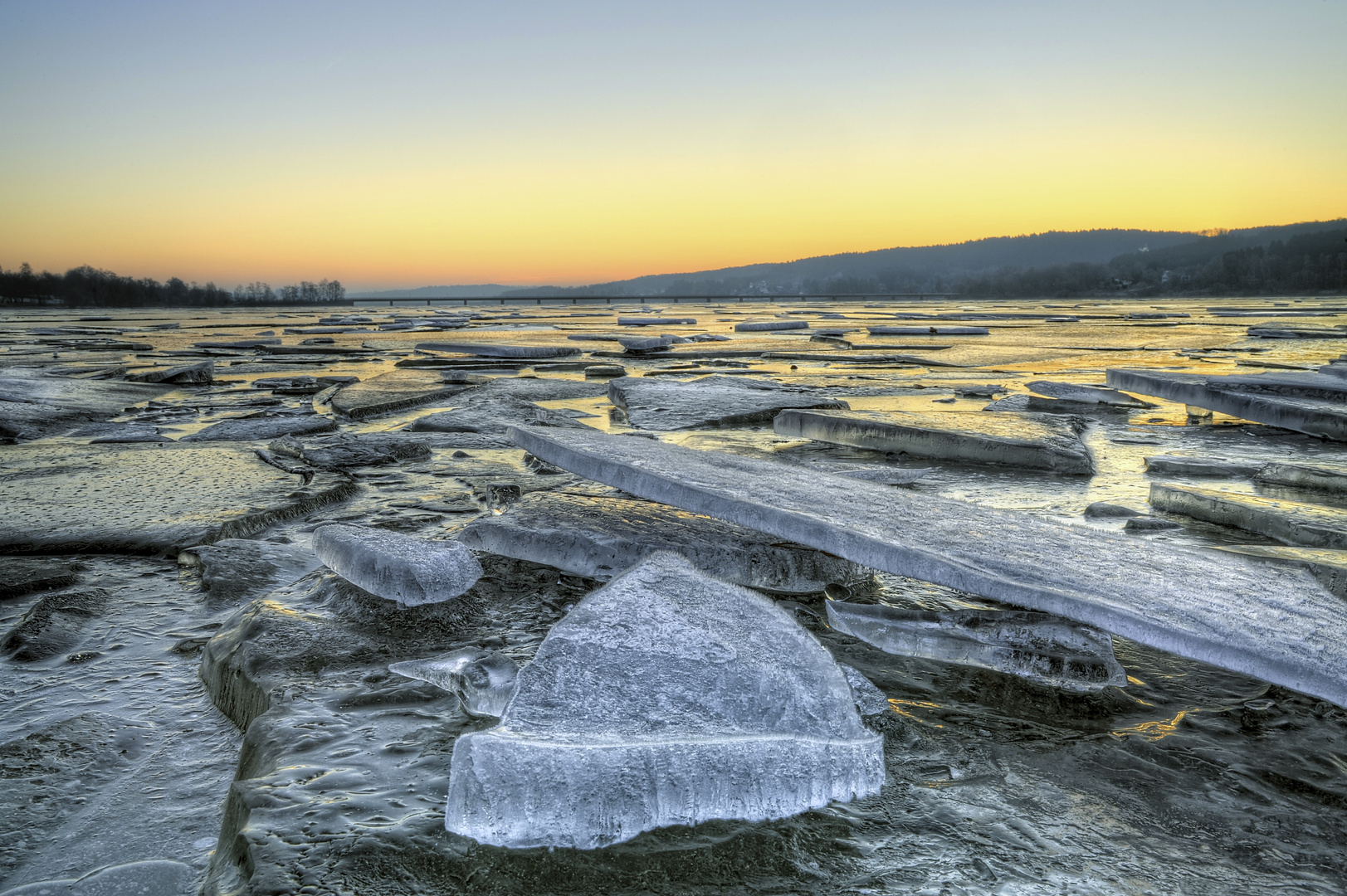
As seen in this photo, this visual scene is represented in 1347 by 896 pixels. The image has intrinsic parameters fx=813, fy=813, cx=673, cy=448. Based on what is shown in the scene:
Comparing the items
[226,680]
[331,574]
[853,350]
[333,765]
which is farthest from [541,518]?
[853,350]

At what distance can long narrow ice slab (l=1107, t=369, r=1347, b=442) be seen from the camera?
12.5 ft

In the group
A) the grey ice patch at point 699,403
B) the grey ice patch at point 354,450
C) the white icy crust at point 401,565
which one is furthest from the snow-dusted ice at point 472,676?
the grey ice patch at point 699,403

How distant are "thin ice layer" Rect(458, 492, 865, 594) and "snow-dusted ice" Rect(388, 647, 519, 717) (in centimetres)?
61

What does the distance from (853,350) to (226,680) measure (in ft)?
29.0

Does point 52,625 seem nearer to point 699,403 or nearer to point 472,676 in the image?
point 472,676

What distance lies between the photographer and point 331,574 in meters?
1.87

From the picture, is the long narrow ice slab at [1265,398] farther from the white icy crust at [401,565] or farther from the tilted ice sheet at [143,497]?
the tilted ice sheet at [143,497]

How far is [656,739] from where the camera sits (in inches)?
39.9

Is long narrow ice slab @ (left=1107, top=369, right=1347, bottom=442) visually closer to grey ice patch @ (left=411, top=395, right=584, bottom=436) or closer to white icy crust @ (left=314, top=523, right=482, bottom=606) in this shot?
grey ice patch @ (left=411, top=395, right=584, bottom=436)

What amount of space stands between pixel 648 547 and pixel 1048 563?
868 mm

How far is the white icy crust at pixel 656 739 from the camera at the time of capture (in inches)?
37.5

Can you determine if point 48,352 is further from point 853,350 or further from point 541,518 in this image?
point 541,518

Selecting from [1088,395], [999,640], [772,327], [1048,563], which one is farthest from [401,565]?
[772,327]

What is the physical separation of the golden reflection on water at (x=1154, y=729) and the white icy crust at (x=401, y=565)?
4.30 feet
